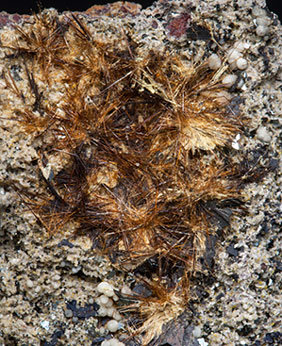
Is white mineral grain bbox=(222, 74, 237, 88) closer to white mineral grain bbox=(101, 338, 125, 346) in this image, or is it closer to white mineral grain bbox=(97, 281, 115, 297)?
white mineral grain bbox=(97, 281, 115, 297)

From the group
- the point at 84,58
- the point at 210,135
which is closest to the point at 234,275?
the point at 210,135

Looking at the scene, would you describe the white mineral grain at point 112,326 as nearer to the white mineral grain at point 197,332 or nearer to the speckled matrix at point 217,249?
the speckled matrix at point 217,249

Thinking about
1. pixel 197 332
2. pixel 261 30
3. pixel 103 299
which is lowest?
pixel 197 332

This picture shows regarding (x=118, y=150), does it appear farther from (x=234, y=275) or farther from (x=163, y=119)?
(x=234, y=275)

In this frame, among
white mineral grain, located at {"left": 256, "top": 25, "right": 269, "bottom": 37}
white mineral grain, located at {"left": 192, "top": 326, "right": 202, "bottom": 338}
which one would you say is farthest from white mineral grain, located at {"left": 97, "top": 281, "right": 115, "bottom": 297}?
white mineral grain, located at {"left": 256, "top": 25, "right": 269, "bottom": 37}

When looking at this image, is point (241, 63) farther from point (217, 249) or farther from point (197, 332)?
point (197, 332)

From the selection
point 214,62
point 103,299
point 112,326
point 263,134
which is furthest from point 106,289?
point 214,62

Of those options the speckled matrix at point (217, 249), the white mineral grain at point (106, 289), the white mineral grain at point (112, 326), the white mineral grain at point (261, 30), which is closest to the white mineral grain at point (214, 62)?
the speckled matrix at point (217, 249)

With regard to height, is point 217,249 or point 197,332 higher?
point 217,249
